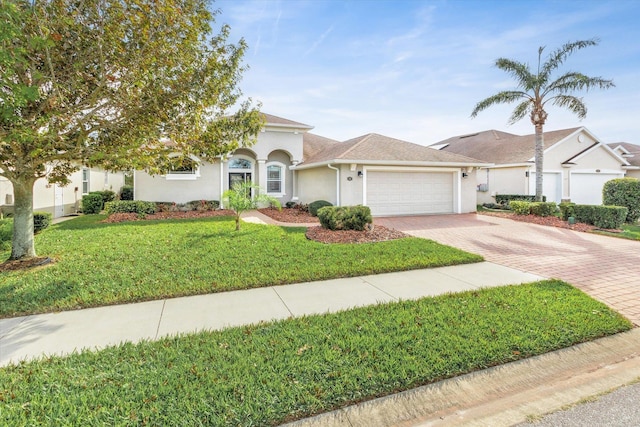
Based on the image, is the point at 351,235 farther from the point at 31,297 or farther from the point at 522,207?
the point at 522,207

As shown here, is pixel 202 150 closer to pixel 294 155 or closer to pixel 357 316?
pixel 357 316

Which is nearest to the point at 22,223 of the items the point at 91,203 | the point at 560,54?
the point at 91,203

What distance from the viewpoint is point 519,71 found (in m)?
17.7

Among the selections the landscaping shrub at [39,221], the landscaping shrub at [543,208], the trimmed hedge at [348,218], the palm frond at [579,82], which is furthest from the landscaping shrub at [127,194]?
the palm frond at [579,82]

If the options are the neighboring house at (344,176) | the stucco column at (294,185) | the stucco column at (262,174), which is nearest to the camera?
the neighboring house at (344,176)

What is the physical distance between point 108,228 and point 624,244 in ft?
55.8

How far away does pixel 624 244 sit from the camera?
31.1ft

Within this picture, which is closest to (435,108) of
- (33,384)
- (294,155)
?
(294,155)

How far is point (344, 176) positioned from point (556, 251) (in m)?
8.85

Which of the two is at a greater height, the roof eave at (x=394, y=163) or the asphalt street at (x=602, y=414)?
the roof eave at (x=394, y=163)

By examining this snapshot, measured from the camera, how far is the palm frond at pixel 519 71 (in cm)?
1755

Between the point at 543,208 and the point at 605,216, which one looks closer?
the point at 605,216

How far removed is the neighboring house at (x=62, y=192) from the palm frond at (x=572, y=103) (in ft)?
78.8

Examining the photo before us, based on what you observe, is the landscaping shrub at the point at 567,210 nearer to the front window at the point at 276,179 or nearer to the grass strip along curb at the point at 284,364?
the grass strip along curb at the point at 284,364
